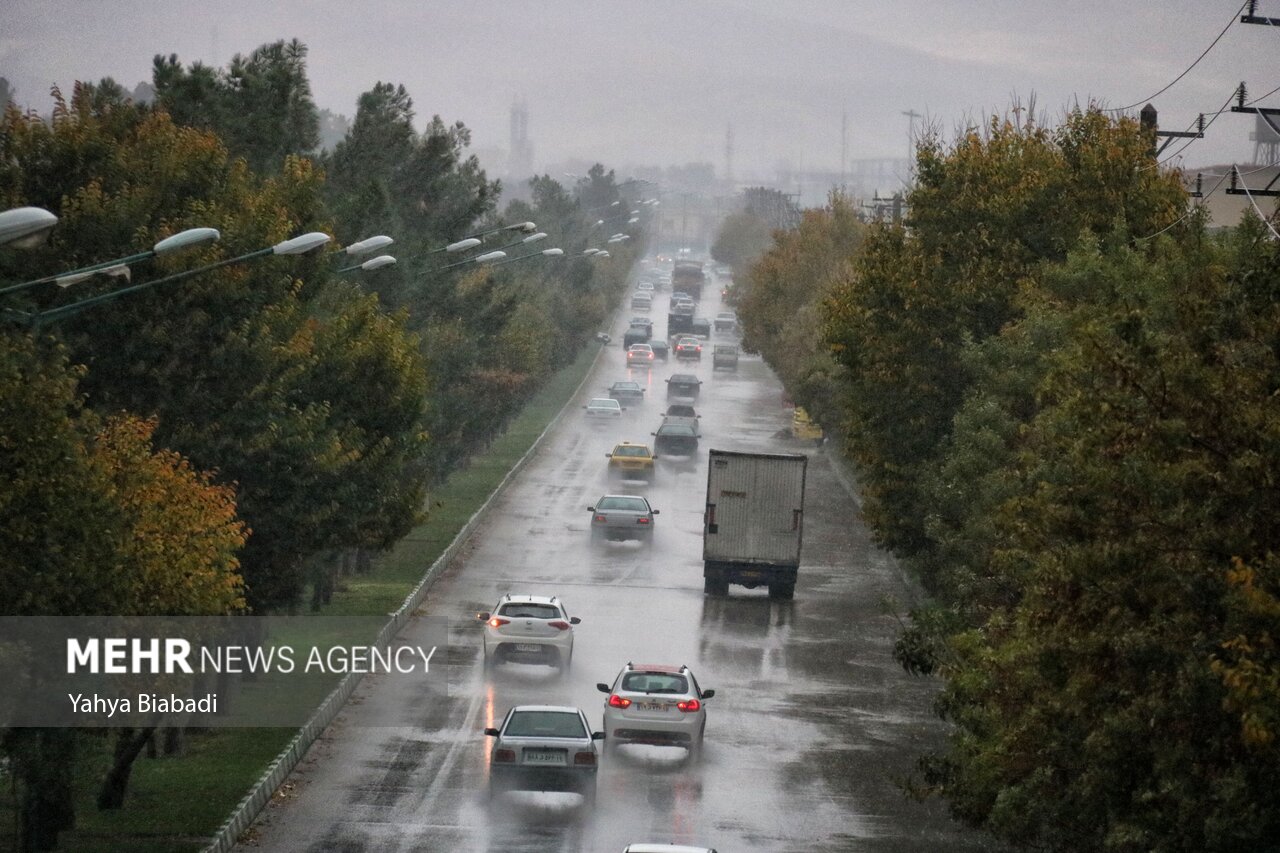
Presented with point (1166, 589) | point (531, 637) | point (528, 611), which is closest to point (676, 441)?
point (528, 611)

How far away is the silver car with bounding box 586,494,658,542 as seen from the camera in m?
54.2

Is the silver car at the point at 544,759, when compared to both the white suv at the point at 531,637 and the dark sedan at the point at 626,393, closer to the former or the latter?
the white suv at the point at 531,637

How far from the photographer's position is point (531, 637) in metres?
35.0

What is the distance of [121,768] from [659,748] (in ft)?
26.5

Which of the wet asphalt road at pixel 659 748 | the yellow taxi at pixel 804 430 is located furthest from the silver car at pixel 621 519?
the yellow taxi at pixel 804 430

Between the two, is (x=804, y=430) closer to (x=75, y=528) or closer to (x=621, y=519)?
(x=621, y=519)

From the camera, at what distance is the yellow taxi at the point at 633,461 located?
68938 mm

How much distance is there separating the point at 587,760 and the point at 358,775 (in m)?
3.71

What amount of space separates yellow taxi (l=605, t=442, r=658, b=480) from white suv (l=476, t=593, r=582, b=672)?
33405mm

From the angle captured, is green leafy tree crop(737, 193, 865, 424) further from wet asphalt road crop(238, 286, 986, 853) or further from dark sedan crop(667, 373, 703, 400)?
wet asphalt road crop(238, 286, 986, 853)

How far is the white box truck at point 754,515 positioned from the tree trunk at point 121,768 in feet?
67.4

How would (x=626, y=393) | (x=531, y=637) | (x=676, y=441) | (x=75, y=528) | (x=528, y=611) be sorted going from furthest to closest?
(x=626, y=393), (x=676, y=441), (x=528, y=611), (x=531, y=637), (x=75, y=528)

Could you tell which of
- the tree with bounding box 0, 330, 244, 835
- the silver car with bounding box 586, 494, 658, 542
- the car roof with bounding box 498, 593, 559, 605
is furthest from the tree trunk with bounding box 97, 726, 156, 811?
the silver car with bounding box 586, 494, 658, 542

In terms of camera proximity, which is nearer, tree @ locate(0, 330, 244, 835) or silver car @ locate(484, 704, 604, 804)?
tree @ locate(0, 330, 244, 835)
